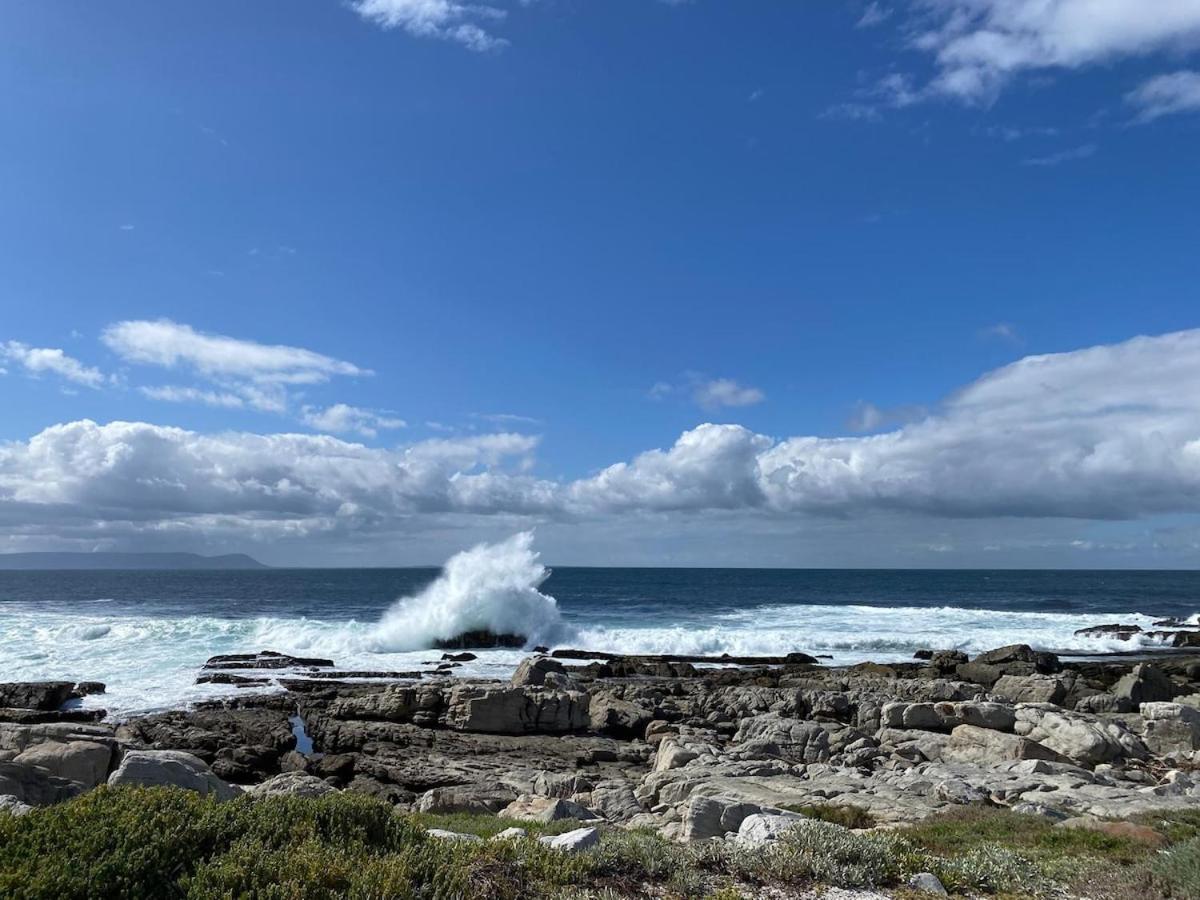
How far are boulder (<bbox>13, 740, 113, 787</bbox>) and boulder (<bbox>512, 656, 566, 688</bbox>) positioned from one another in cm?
1792

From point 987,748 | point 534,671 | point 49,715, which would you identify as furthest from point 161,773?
point 49,715

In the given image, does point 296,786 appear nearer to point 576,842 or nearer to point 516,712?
point 576,842

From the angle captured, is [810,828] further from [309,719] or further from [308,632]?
[308,632]

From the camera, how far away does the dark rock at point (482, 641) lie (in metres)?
56.6

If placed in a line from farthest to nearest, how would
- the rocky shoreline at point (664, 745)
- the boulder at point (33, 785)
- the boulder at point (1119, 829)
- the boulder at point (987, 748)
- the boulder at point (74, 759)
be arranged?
the boulder at point (987, 748), the rocky shoreline at point (664, 745), the boulder at point (74, 759), the boulder at point (33, 785), the boulder at point (1119, 829)

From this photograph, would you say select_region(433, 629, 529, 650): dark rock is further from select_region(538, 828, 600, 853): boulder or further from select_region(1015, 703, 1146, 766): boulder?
select_region(538, 828, 600, 853): boulder

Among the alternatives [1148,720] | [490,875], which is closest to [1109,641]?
[1148,720]

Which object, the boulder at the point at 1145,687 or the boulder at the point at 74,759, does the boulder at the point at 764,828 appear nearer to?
the boulder at the point at 74,759

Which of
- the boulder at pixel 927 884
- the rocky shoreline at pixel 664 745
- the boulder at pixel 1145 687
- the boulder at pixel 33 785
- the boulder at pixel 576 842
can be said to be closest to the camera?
the boulder at pixel 927 884

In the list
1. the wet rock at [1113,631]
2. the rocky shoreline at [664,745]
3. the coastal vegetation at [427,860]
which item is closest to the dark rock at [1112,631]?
the wet rock at [1113,631]

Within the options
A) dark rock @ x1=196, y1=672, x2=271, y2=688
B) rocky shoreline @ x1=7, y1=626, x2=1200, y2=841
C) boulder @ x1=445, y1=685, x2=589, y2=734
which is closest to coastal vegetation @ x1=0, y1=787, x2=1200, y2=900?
rocky shoreline @ x1=7, y1=626, x2=1200, y2=841

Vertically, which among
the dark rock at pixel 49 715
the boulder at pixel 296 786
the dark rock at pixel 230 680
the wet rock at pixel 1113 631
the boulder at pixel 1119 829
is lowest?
the wet rock at pixel 1113 631

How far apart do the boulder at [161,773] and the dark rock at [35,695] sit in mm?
24308

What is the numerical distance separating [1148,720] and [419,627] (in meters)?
46.4
